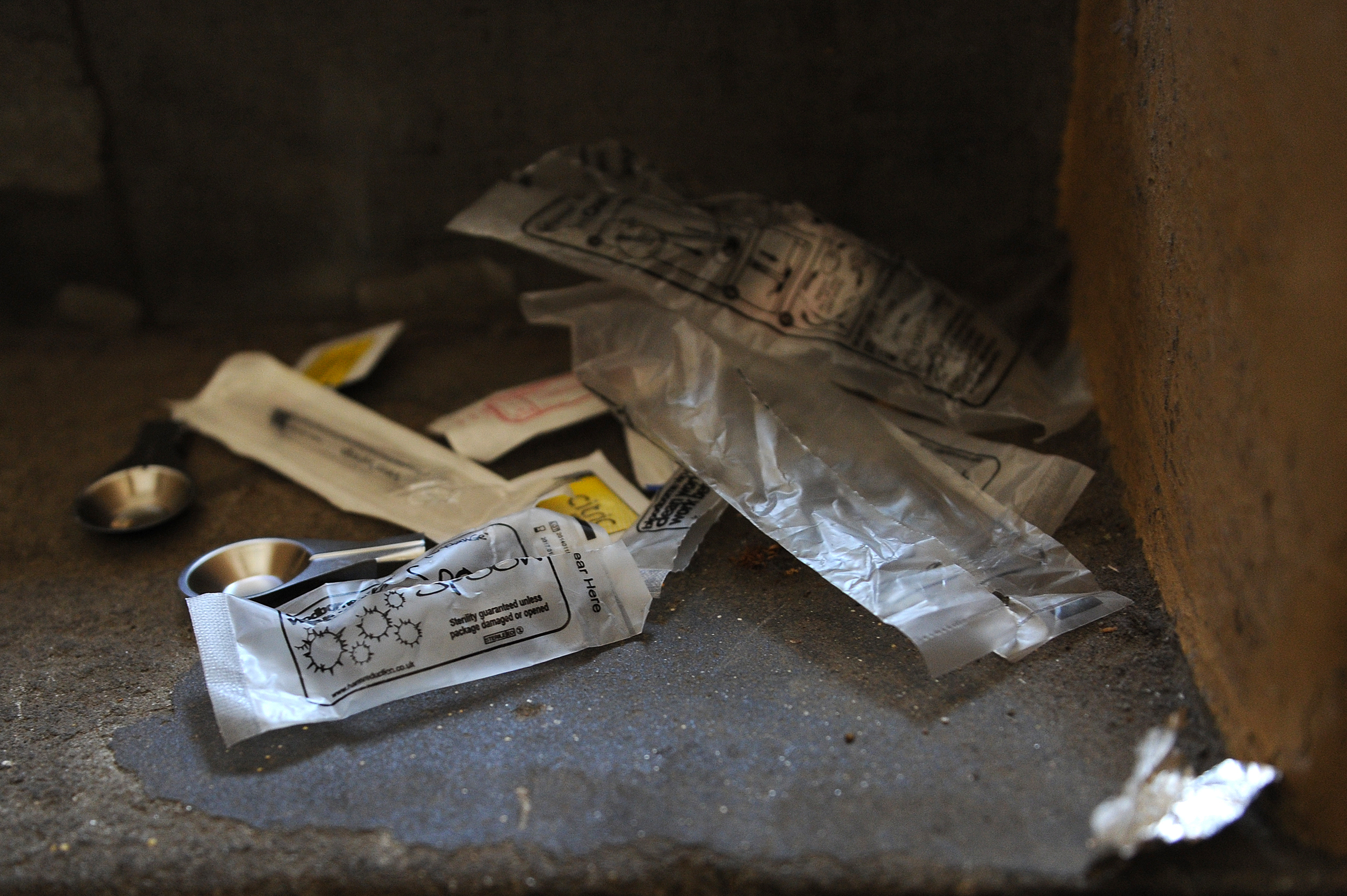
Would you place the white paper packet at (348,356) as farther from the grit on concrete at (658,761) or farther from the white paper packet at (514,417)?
the grit on concrete at (658,761)

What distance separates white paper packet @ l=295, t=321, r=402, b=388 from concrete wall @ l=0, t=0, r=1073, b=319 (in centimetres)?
15

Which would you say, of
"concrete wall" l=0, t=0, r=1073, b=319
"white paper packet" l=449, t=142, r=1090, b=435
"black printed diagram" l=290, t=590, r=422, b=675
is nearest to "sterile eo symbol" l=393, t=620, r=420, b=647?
"black printed diagram" l=290, t=590, r=422, b=675

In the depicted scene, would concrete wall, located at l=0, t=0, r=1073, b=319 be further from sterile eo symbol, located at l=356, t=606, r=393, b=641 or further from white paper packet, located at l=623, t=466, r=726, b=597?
sterile eo symbol, located at l=356, t=606, r=393, b=641

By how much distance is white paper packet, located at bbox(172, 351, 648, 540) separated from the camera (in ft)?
3.51

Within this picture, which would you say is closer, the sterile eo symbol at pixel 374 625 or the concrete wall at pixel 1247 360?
the concrete wall at pixel 1247 360

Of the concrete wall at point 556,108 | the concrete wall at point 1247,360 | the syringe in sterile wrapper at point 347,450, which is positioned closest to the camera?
the concrete wall at point 1247,360

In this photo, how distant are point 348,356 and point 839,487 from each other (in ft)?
2.39

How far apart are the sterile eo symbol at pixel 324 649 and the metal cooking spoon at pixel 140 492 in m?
0.37

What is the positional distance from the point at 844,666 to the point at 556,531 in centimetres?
29

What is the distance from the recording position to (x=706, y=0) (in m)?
1.26

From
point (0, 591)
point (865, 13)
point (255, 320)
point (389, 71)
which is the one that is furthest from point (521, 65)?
point (0, 591)

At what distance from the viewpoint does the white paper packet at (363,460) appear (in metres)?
1.07

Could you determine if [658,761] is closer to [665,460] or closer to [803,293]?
[665,460]

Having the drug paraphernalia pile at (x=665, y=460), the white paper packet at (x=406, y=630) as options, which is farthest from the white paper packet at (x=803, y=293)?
the white paper packet at (x=406, y=630)
